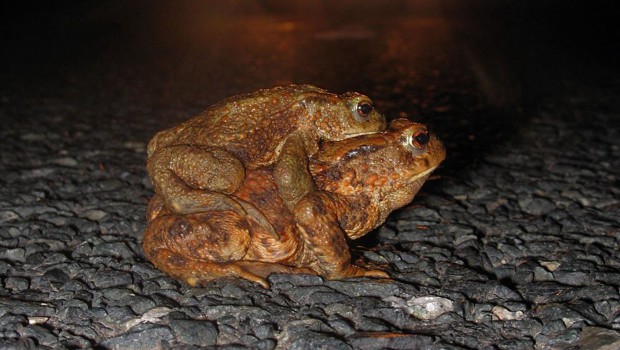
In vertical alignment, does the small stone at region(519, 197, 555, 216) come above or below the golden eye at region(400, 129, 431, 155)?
below

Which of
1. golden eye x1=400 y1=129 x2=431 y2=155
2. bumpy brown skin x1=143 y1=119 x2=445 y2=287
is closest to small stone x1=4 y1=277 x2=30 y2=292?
bumpy brown skin x1=143 y1=119 x2=445 y2=287

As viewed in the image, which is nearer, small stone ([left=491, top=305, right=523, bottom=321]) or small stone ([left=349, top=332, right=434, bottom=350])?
small stone ([left=349, top=332, right=434, bottom=350])

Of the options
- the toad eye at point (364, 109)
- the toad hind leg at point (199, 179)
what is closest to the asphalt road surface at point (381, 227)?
the toad hind leg at point (199, 179)

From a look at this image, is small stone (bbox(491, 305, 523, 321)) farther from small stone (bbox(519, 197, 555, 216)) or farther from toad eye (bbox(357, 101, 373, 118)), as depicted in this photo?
small stone (bbox(519, 197, 555, 216))

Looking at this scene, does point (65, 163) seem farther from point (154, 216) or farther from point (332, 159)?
point (332, 159)

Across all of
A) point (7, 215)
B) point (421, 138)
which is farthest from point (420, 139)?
point (7, 215)

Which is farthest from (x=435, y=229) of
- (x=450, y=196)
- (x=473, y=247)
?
(x=450, y=196)
